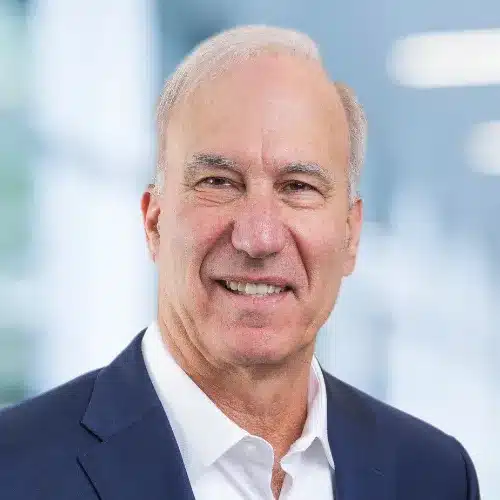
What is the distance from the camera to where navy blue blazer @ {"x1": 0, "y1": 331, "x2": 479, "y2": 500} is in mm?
1394

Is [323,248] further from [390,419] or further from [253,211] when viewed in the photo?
[390,419]

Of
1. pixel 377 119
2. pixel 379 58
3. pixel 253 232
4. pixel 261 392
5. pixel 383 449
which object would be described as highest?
pixel 379 58

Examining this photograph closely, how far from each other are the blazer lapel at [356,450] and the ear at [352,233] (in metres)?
0.24

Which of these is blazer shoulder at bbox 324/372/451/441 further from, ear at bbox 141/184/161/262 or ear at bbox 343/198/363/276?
ear at bbox 141/184/161/262

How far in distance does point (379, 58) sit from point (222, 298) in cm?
237

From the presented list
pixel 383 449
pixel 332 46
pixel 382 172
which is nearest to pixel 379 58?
pixel 332 46

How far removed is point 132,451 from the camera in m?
1.44

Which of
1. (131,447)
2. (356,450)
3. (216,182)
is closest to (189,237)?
(216,182)

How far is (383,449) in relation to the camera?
1715 mm

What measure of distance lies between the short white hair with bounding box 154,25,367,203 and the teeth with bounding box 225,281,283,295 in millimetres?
237

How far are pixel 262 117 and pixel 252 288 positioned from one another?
0.28 meters

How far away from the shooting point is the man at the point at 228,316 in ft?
4.71

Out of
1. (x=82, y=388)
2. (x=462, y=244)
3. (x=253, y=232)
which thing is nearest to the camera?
(x=253, y=232)

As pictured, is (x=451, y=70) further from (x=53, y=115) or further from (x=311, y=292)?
(x=311, y=292)
